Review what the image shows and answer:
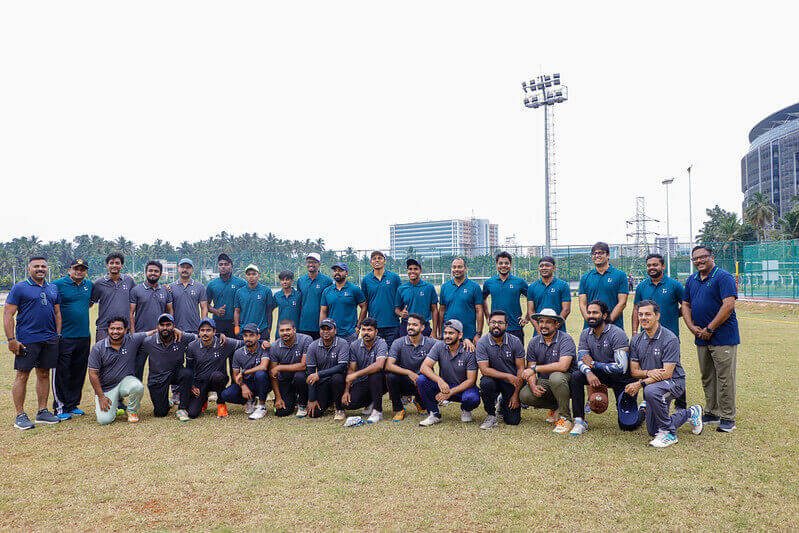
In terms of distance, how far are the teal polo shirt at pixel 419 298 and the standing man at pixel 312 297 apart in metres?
1.20

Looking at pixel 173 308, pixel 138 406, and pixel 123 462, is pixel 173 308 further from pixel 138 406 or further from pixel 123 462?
pixel 123 462

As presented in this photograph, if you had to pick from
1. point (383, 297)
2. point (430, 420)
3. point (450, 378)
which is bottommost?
point (430, 420)

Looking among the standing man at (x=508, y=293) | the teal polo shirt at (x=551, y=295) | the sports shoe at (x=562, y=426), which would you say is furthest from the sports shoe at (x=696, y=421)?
the standing man at (x=508, y=293)

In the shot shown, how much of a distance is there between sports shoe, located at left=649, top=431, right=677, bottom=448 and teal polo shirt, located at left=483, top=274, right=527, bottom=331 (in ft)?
7.79

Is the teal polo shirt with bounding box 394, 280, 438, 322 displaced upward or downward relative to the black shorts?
upward

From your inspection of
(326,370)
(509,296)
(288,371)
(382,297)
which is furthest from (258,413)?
(509,296)

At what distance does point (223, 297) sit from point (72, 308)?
214 cm

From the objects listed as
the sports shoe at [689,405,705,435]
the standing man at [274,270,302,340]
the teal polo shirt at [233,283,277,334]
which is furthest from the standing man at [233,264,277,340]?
the sports shoe at [689,405,705,435]

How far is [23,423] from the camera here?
236 inches

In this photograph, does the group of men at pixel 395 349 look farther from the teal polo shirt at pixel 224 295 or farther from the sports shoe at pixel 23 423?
the teal polo shirt at pixel 224 295

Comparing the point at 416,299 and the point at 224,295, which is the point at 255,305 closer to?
the point at 224,295

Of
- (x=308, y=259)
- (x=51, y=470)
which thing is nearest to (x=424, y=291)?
(x=308, y=259)

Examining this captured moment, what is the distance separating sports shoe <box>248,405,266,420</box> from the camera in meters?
6.45

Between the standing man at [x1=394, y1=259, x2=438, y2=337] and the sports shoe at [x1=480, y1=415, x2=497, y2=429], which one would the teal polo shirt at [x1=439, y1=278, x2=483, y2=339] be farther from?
the sports shoe at [x1=480, y1=415, x2=497, y2=429]
